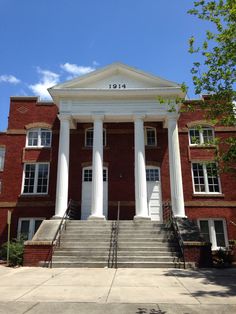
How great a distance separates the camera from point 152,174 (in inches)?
789

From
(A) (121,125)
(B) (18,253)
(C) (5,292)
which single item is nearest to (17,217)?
(B) (18,253)

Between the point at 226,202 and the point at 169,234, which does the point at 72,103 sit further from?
the point at 226,202

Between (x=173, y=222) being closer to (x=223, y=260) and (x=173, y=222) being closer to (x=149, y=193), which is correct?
(x=223, y=260)

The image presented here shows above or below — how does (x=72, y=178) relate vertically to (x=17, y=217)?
above

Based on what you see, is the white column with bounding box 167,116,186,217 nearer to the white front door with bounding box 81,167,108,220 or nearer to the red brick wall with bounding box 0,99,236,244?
the red brick wall with bounding box 0,99,236,244

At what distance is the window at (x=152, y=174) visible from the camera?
1989 centimetres

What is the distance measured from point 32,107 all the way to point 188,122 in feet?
35.4

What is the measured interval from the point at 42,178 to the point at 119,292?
13.8 m

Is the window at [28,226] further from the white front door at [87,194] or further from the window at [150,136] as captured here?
the window at [150,136]

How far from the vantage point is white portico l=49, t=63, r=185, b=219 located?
1733cm

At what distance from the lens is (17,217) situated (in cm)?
1922

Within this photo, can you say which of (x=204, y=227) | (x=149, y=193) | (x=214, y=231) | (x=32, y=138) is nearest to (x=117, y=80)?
(x=32, y=138)

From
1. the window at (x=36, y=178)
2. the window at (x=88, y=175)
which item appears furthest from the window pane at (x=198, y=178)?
the window at (x=36, y=178)

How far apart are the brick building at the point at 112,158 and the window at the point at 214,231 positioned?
58 mm
